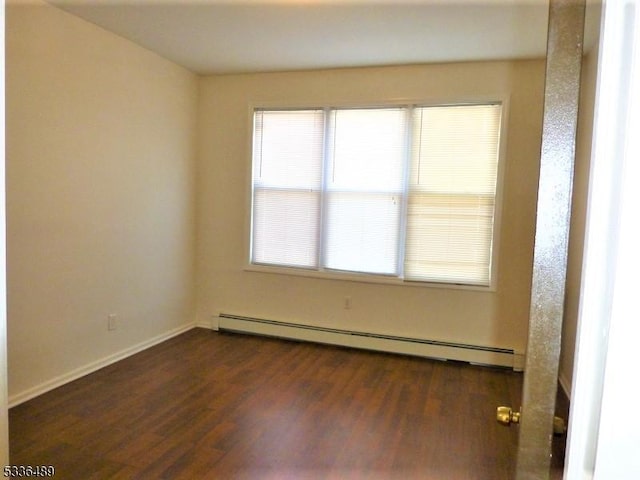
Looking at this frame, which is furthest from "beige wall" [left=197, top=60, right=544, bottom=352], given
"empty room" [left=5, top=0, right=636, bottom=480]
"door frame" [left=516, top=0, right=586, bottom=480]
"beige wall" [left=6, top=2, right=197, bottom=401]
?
"door frame" [left=516, top=0, right=586, bottom=480]

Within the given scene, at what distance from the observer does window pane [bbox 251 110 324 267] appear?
4219 mm

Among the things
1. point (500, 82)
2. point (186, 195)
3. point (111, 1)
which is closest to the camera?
point (111, 1)

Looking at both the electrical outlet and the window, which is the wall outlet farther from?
the electrical outlet

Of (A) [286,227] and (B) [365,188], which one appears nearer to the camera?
(B) [365,188]

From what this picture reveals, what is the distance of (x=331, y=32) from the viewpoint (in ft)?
10.4

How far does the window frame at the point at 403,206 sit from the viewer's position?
3686mm

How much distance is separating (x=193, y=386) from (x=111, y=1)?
269 cm

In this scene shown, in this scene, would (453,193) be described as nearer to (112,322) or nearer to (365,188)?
(365,188)

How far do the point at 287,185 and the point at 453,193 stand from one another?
159cm

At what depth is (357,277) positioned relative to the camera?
4152 millimetres

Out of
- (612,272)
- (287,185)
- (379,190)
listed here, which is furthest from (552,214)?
(287,185)

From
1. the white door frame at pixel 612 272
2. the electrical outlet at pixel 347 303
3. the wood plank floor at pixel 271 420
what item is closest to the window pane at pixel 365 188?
the electrical outlet at pixel 347 303

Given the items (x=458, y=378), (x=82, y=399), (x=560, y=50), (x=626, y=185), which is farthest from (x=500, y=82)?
(x=82, y=399)

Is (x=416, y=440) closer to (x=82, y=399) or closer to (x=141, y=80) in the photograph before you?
(x=82, y=399)
